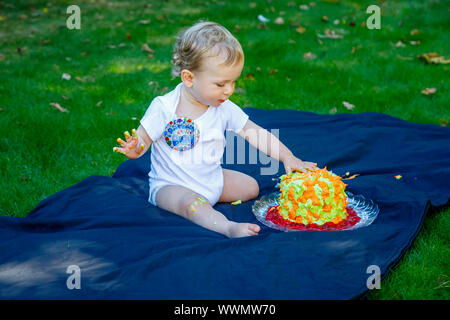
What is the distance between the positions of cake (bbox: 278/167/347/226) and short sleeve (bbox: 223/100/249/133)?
0.66m

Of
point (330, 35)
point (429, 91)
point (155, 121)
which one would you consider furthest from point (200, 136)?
point (330, 35)

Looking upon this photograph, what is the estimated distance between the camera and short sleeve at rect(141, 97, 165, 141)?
3182mm

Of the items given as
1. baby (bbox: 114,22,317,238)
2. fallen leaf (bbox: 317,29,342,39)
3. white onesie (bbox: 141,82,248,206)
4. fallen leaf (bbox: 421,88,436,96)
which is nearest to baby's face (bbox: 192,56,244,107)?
baby (bbox: 114,22,317,238)

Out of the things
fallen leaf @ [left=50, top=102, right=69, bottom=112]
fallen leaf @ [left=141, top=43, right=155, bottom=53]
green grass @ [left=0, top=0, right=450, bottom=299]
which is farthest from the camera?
fallen leaf @ [left=141, top=43, right=155, bottom=53]

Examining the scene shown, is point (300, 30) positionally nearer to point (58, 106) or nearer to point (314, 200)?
point (58, 106)

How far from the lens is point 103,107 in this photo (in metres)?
5.43

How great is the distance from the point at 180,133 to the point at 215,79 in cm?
45

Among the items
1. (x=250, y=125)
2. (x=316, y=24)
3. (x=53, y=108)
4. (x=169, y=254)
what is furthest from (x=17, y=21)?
(x=169, y=254)

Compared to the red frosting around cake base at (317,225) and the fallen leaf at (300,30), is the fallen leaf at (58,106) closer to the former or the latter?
the red frosting around cake base at (317,225)

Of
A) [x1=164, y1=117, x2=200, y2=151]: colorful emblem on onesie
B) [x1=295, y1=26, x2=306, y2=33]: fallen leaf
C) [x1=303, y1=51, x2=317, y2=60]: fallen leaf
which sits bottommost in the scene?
[x1=164, y1=117, x2=200, y2=151]: colorful emblem on onesie

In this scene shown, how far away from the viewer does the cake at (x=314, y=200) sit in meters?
2.94

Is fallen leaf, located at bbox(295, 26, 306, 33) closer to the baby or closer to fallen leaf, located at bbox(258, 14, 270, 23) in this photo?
fallen leaf, located at bbox(258, 14, 270, 23)

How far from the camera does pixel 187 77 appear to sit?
10.3ft
